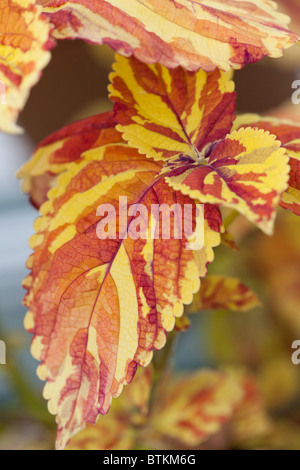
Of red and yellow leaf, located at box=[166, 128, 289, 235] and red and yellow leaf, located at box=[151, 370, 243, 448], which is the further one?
red and yellow leaf, located at box=[151, 370, 243, 448]

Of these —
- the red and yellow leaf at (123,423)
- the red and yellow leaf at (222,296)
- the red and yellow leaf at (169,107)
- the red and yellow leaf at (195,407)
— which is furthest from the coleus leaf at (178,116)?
the red and yellow leaf at (195,407)

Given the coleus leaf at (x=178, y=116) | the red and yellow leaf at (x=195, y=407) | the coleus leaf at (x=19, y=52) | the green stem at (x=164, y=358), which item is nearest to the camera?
the coleus leaf at (x=19, y=52)

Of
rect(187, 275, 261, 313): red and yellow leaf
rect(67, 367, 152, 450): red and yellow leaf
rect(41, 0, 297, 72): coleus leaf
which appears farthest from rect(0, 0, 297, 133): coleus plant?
rect(67, 367, 152, 450): red and yellow leaf

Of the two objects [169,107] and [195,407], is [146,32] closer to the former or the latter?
[169,107]

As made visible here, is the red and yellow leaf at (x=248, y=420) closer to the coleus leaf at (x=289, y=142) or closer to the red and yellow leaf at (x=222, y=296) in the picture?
the red and yellow leaf at (x=222, y=296)

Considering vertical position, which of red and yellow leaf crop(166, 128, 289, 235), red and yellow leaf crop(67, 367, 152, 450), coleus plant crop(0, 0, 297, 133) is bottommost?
red and yellow leaf crop(67, 367, 152, 450)

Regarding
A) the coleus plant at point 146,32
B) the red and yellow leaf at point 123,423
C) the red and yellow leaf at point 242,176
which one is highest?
the coleus plant at point 146,32

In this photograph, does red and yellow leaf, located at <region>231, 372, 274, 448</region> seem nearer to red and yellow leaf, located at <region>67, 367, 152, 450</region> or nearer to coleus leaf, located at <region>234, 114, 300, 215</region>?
red and yellow leaf, located at <region>67, 367, 152, 450</region>
